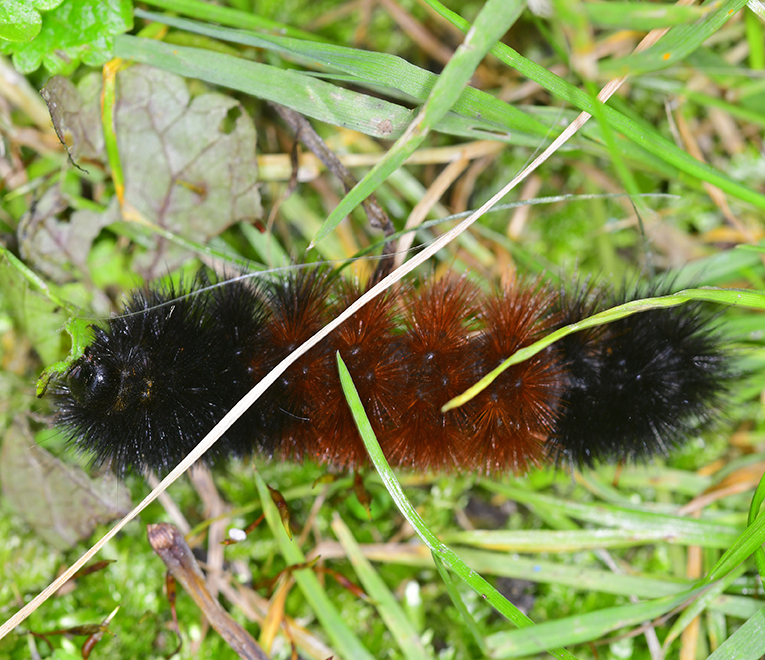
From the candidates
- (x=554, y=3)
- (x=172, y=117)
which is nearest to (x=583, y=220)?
(x=554, y=3)

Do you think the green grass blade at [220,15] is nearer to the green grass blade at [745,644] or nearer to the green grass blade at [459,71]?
the green grass blade at [459,71]

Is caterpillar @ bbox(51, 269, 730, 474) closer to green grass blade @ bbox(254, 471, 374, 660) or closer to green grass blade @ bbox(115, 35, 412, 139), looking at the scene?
green grass blade @ bbox(254, 471, 374, 660)

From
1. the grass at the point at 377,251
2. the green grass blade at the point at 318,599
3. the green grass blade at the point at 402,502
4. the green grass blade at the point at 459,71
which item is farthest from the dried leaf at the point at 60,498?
the green grass blade at the point at 459,71

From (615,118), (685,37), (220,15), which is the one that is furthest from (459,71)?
(220,15)

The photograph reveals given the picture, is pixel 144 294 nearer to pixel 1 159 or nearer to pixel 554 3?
pixel 1 159

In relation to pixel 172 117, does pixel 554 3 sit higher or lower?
higher

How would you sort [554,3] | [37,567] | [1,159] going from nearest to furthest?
[554,3] → [37,567] → [1,159]

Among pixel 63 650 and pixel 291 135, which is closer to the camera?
pixel 63 650
